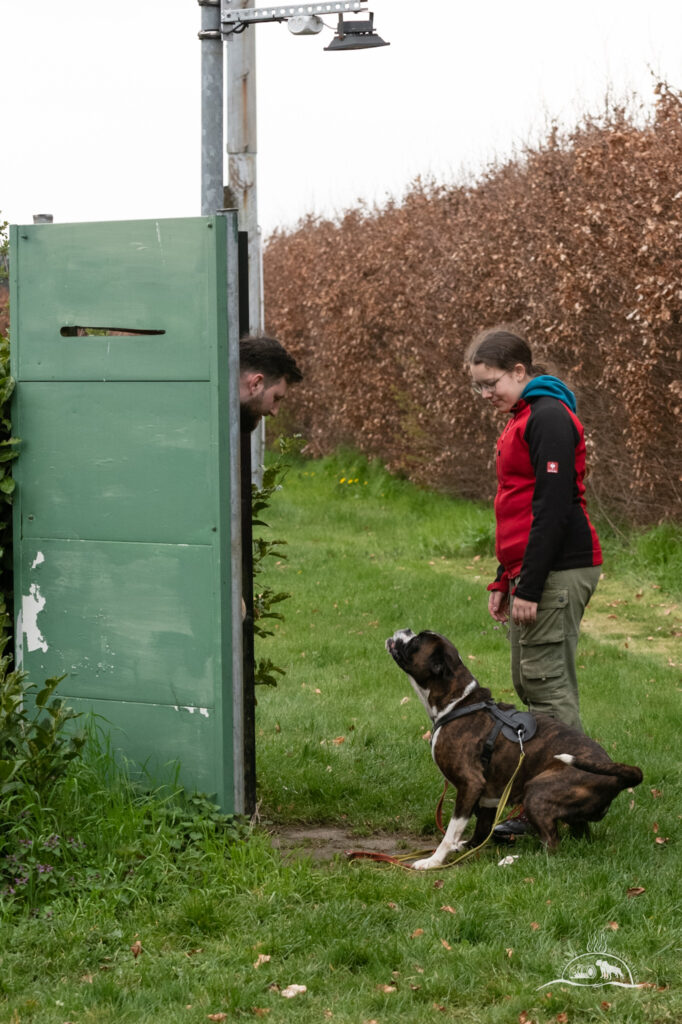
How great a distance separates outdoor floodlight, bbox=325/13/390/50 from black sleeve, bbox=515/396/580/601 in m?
2.46

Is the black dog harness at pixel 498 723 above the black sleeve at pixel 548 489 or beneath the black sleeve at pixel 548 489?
beneath

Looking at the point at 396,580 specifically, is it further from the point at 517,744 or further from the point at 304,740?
the point at 517,744

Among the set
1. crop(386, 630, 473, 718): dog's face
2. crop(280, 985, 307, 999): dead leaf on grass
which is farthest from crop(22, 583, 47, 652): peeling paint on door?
crop(280, 985, 307, 999): dead leaf on grass

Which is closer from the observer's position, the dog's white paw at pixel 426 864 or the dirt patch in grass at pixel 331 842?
the dog's white paw at pixel 426 864

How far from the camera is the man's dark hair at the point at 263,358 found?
5.09 meters

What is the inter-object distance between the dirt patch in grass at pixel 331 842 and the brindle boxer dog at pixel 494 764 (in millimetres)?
342

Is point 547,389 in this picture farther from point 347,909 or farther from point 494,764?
point 347,909

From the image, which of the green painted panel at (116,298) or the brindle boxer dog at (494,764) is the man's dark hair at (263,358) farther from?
the brindle boxer dog at (494,764)

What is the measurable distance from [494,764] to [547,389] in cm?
162

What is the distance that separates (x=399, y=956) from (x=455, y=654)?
1.50 metres

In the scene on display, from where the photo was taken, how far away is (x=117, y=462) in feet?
16.3

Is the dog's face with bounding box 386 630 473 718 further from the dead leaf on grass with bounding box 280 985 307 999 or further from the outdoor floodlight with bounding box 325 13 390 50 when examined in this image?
the outdoor floodlight with bounding box 325 13 390 50

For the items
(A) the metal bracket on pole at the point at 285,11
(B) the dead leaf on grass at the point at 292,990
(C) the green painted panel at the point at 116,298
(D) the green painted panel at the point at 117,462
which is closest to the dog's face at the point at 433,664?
(D) the green painted panel at the point at 117,462

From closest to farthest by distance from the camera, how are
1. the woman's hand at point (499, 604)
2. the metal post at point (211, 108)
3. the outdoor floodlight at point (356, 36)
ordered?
the metal post at point (211, 108), the woman's hand at point (499, 604), the outdoor floodlight at point (356, 36)
